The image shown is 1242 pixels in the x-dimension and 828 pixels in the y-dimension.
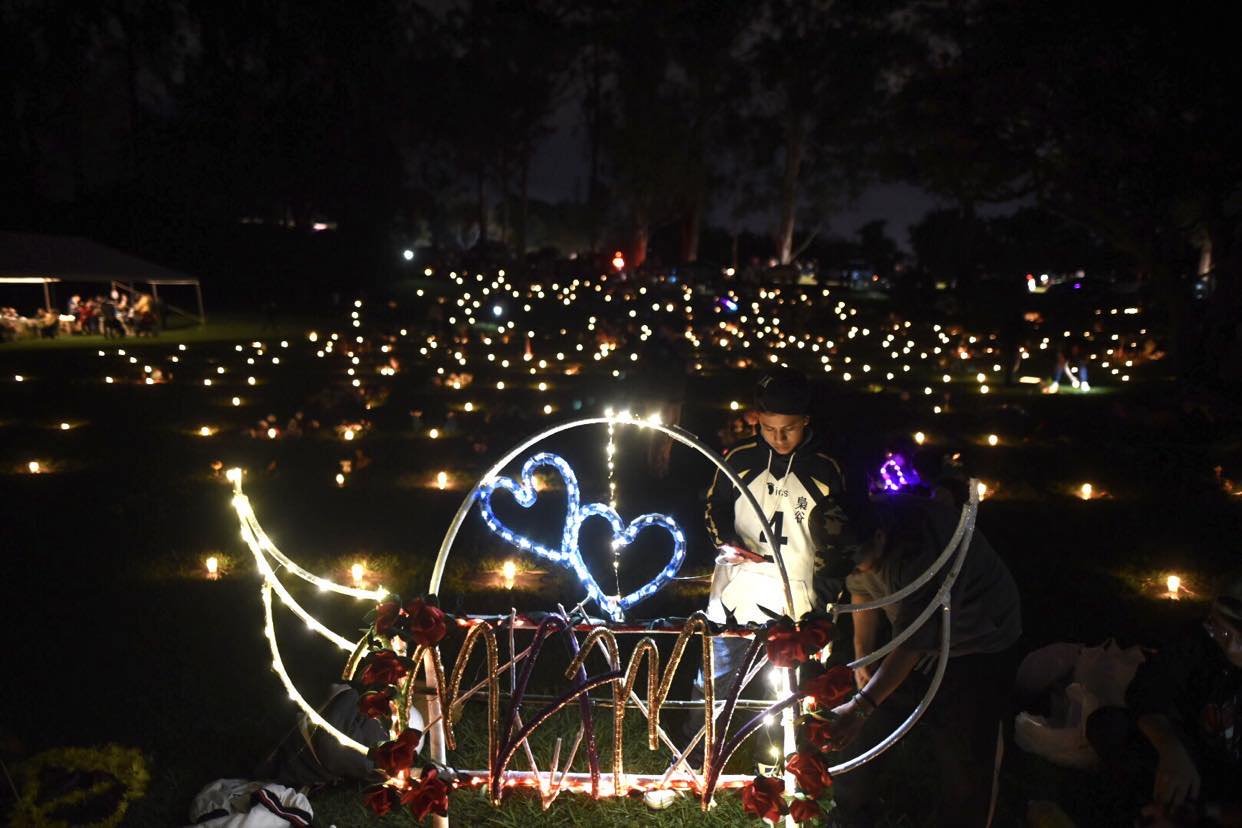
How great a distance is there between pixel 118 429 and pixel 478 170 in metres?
46.9

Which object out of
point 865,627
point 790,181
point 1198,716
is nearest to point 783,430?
point 865,627

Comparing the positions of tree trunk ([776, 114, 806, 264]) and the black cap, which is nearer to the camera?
the black cap

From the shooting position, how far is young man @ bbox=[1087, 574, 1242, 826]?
2936 millimetres

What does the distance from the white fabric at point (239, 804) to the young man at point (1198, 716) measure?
10.6 ft

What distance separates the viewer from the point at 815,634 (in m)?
3.03

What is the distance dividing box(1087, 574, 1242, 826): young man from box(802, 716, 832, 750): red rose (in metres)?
1.08

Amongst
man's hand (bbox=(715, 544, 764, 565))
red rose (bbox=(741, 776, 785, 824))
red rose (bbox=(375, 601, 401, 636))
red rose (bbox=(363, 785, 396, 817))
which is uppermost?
man's hand (bbox=(715, 544, 764, 565))

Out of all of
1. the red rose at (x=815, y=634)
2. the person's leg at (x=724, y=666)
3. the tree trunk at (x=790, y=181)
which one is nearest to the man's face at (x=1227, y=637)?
the red rose at (x=815, y=634)

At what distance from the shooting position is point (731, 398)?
14992 millimetres

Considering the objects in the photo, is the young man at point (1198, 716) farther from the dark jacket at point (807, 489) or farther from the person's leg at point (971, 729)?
the dark jacket at point (807, 489)

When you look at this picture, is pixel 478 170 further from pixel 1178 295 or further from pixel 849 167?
pixel 1178 295

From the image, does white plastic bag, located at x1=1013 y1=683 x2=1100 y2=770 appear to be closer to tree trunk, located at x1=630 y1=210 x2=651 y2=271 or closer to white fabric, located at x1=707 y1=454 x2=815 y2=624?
white fabric, located at x1=707 y1=454 x2=815 y2=624

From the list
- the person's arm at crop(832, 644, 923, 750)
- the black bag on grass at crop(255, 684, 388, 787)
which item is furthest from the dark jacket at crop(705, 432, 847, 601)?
the black bag on grass at crop(255, 684, 388, 787)

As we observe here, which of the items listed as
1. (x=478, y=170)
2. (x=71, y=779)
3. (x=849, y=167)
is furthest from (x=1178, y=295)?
(x=478, y=170)
